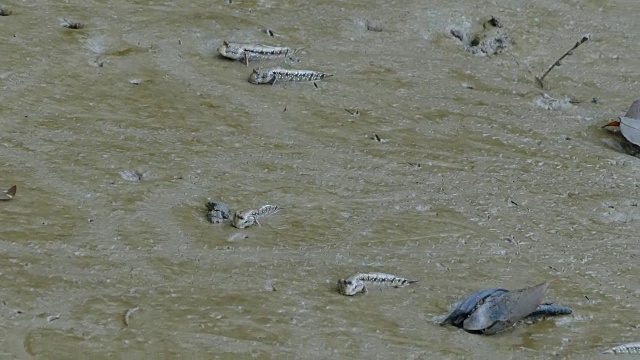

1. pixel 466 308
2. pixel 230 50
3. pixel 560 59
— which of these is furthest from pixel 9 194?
pixel 560 59

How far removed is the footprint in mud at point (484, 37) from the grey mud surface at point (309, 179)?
0.18ft

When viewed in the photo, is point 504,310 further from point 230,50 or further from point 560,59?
point 560,59

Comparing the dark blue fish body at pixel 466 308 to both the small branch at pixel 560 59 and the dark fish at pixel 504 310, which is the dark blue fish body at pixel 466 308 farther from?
the small branch at pixel 560 59

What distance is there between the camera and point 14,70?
4715 millimetres

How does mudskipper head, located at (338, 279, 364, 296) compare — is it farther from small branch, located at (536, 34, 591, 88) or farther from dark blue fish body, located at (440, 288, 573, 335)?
small branch, located at (536, 34, 591, 88)

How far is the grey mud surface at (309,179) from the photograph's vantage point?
11.2 feet

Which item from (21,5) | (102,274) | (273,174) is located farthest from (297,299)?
(21,5)

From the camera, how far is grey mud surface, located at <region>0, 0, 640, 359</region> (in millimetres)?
3402

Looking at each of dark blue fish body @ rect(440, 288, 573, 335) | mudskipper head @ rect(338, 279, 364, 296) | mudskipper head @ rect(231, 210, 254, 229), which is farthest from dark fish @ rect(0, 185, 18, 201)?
dark blue fish body @ rect(440, 288, 573, 335)

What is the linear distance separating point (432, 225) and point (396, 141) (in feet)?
2.44

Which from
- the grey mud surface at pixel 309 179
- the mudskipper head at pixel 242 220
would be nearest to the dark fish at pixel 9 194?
Answer: the grey mud surface at pixel 309 179

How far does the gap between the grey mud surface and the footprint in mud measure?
56mm

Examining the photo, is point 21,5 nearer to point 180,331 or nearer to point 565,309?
point 180,331

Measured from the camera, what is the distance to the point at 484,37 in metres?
5.91
